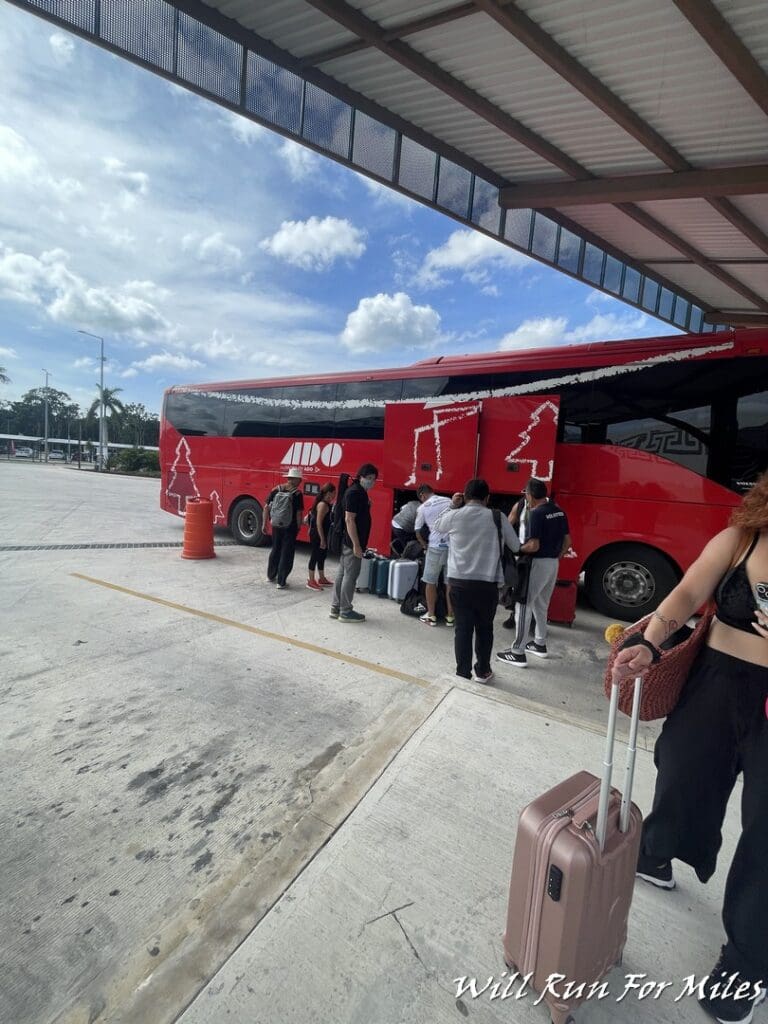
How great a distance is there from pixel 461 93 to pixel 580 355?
13.2 ft

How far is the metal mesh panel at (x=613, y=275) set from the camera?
11617 mm

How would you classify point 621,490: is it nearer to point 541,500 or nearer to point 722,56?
point 541,500

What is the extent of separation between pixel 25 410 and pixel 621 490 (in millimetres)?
118258

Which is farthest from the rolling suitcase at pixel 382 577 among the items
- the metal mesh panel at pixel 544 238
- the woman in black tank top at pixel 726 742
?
the metal mesh panel at pixel 544 238

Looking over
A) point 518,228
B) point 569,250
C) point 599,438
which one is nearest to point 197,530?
point 599,438

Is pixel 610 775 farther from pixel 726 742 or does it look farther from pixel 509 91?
pixel 509 91

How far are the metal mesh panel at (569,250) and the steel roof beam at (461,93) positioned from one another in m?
1.50

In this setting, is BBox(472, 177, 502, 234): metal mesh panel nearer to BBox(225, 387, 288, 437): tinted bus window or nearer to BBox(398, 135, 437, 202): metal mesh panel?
BBox(398, 135, 437, 202): metal mesh panel

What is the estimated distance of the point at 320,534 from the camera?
6.99 meters

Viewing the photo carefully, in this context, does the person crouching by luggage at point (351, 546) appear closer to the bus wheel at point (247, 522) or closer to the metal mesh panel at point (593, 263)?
the bus wheel at point (247, 522)

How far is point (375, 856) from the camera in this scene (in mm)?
2150

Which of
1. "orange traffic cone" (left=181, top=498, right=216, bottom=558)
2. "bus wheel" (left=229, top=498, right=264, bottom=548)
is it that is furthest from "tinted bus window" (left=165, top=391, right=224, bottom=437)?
"orange traffic cone" (left=181, top=498, right=216, bottom=558)

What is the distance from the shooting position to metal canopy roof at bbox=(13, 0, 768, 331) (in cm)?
555

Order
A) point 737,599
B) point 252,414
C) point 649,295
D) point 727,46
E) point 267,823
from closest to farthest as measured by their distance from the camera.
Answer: point 737,599 → point 267,823 → point 727,46 → point 252,414 → point 649,295
